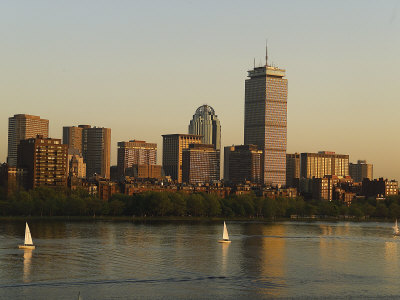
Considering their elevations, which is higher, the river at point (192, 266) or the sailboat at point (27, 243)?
the sailboat at point (27, 243)

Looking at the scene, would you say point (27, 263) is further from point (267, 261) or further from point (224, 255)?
point (267, 261)

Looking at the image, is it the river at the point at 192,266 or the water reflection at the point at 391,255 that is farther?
the water reflection at the point at 391,255

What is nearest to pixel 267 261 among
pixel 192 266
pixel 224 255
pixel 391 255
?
pixel 224 255

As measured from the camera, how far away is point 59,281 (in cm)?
8250

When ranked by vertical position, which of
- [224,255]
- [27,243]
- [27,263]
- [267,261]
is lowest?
[27,263]

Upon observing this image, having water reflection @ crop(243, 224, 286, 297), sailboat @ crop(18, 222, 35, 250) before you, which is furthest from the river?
sailboat @ crop(18, 222, 35, 250)

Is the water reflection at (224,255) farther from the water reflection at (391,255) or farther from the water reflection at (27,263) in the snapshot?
the water reflection at (27,263)

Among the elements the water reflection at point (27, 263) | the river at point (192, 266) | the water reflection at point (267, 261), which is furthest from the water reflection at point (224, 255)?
the water reflection at point (27, 263)

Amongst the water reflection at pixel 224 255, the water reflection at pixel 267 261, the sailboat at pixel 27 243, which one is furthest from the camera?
the sailboat at pixel 27 243

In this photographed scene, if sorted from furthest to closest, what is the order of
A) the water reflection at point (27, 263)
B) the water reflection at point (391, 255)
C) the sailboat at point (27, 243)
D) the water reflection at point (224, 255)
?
the sailboat at point (27, 243) → the water reflection at point (391, 255) → the water reflection at point (224, 255) → the water reflection at point (27, 263)

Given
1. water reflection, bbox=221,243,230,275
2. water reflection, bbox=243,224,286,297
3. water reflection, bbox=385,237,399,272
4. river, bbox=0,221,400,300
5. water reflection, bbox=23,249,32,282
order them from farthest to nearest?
water reflection, bbox=385,237,399,272 < water reflection, bbox=221,243,230,275 < water reflection, bbox=23,249,32,282 < water reflection, bbox=243,224,286,297 < river, bbox=0,221,400,300

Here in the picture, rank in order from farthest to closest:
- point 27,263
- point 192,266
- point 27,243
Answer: point 27,243, point 27,263, point 192,266

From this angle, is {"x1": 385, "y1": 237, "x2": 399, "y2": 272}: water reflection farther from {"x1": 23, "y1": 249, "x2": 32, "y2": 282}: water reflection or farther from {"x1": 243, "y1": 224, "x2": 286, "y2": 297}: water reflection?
Answer: {"x1": 23, "y1": 249, "x2": 32, "y2": 282}: water reflection

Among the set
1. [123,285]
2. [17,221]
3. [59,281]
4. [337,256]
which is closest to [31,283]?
[59,281]
